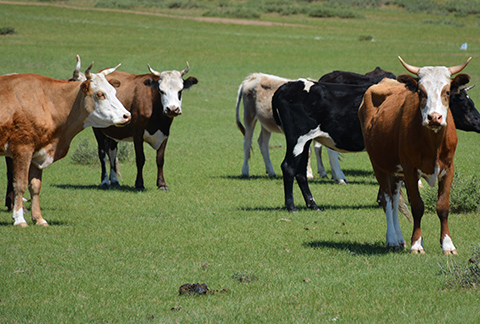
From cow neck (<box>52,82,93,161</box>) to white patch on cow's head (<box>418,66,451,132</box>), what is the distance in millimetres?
5266

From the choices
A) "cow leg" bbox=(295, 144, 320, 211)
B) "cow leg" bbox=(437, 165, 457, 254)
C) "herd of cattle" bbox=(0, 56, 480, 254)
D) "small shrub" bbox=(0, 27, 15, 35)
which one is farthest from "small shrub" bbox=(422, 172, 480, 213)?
"small shrub" bbox=(0, 27, 15, 35)

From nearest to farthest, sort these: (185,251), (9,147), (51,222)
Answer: (185,251)
(9,147)
(51,222)

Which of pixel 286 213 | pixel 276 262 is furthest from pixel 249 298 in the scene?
pixel 286 213

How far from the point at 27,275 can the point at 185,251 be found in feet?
6.67

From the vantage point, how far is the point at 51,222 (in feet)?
34.0

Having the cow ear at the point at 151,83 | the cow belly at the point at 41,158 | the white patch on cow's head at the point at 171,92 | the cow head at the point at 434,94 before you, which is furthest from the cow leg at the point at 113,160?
the cow head at the point at 434,94

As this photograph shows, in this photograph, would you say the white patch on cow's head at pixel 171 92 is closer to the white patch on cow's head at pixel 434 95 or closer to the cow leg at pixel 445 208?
the white patch on cow's head at pixel 434 95

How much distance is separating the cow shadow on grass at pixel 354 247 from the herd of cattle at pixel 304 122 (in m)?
0.22

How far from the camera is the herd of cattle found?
7668 millimetres

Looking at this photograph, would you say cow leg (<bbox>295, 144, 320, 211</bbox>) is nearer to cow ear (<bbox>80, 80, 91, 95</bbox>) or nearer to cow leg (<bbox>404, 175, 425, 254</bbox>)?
cow leg (<bbox>404, 175, 425, 254</bbox>)

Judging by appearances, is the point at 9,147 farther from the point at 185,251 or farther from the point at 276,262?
the point at 276,262

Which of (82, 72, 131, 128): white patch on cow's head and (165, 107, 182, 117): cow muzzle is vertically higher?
(82, 72, 131, 128): white patch on cow's head

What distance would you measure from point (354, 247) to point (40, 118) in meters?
4.95

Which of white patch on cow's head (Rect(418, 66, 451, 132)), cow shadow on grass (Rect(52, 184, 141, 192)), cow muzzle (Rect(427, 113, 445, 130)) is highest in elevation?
white patch on cow's head (Rect(418, 66, 451, 132))
